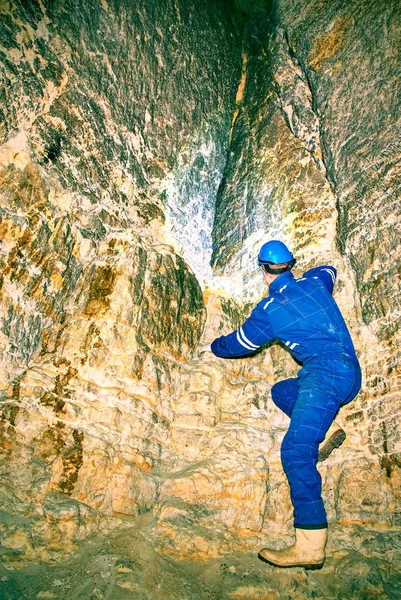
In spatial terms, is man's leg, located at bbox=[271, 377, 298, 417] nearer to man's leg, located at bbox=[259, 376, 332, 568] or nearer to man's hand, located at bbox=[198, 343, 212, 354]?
man's leg, located at bbox=[259, 376, 332, 568]

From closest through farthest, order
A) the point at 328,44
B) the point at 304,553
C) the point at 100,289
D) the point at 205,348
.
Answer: the point at 304,553 < the point at 100,289 < the point at 205,348 < the point at 328,44

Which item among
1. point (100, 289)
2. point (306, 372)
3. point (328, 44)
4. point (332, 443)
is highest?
point (328, 44)

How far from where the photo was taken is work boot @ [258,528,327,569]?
235 cm

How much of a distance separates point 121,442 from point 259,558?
129 centimetres

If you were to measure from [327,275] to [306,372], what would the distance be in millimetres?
976

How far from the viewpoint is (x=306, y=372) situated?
2.84 metres

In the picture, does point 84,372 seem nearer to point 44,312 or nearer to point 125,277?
point 44,312

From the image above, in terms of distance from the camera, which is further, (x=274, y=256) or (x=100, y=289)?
(x=100, y=289)

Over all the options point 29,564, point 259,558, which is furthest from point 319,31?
point 29,564

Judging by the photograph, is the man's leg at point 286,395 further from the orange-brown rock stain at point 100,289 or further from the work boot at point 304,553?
the orange-brown rock stain at point 100,289

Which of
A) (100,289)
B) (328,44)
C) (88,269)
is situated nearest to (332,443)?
(100,289)

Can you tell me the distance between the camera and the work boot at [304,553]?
7.70ft

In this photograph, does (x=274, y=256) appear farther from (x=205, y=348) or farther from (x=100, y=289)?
(x=100, y=289)

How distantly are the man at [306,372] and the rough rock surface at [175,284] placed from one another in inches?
9.8
